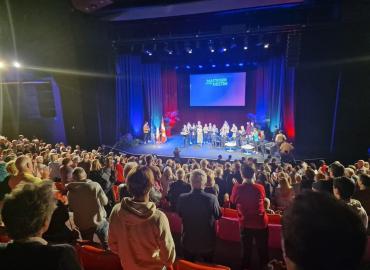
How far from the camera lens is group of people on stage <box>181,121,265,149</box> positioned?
13227 mm

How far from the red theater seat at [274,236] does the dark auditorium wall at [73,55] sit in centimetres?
1066

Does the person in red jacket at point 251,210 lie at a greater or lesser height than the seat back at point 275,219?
greater

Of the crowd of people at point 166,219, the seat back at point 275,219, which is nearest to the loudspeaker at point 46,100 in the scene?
the crowd of people at point 166,219

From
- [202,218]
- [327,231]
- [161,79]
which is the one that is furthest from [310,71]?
[327,231]

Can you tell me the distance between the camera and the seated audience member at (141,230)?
2205 mm

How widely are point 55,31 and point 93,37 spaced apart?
1.60 meters

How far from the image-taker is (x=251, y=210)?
3352 mm

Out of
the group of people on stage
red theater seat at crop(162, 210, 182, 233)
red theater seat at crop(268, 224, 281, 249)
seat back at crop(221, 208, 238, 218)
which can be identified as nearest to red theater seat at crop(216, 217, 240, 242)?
seat back at crop(221, 208, 238, 218)

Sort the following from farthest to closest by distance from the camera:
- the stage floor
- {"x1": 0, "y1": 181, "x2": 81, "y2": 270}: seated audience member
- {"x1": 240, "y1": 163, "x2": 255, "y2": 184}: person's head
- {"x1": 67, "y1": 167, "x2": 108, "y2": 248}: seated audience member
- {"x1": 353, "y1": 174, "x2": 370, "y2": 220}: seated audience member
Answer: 1. the stage floor
2. {"x1": 353, "y1": 174, "x2": 370, "y2": 220}: seated audience member
3. {"x1": 67, "y1": 167, "x2": 108, "y2": 248}: seated audience member
4. {"x1": 240, "y1": 163, "x2": 255, "y2": 184}: person's head
5. {"x1": 0, "y1": 181, "x2": 81, "y2": 270}: seated audience member

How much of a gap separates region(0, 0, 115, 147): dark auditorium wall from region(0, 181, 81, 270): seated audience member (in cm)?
1101

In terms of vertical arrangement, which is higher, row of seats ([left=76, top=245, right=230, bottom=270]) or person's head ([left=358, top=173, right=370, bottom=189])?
person's head ([left=358, top=173, right=370, bottom=189])

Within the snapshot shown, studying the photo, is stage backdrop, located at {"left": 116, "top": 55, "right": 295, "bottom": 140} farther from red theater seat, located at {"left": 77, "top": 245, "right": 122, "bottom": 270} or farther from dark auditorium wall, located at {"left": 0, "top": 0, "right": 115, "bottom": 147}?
red theater seat, located at {"left": 77, "top": 245, "right": 122, "bottom": 270}

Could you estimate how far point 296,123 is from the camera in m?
11.9

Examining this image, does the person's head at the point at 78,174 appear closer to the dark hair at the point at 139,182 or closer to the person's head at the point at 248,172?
the dark hair at the point at 139,182
